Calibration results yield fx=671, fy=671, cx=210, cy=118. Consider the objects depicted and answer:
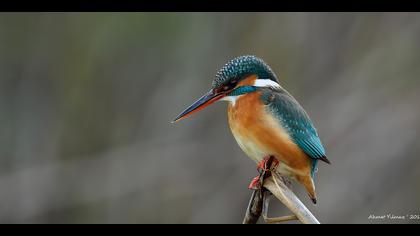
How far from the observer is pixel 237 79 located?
2977 millimetres

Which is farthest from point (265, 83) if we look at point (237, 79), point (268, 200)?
point (268, 200)

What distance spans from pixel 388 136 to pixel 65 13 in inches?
142

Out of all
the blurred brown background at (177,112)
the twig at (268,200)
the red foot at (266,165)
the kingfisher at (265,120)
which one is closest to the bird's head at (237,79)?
the kingfisher at (265,120)

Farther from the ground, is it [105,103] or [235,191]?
[105,103]

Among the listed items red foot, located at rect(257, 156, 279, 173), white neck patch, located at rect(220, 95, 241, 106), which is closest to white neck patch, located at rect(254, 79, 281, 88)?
white neck patch, located at rect(220, 95, 241, 106)

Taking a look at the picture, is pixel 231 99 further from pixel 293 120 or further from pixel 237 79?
pixel 293 120

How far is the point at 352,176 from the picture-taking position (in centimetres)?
563

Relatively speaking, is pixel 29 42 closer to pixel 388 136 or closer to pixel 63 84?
pixel 63 84

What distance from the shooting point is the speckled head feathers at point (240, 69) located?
115 inches

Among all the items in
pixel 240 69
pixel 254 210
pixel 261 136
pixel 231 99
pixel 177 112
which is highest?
pixel 240 69

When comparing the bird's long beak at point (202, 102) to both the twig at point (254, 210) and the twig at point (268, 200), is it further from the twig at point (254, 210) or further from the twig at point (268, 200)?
the twig at point (254, 210)

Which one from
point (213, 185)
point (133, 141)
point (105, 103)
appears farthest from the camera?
point (105, 103)

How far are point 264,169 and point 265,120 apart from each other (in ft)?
1.58

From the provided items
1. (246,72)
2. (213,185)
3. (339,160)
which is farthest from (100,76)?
(246,72)
